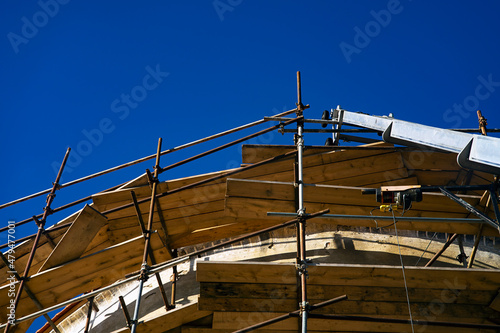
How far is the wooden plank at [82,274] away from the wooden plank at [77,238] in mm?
165

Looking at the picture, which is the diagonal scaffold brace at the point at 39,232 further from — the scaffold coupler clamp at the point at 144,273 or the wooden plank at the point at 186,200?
the scaffold coupler clamp at the point at 144,273

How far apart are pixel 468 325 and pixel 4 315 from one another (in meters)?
6.86

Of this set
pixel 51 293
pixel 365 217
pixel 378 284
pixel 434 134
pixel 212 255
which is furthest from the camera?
pixel 212 255

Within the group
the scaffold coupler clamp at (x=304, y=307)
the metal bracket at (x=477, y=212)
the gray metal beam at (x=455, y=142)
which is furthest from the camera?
the scaffold coupler clamp at (x=304, y=307)

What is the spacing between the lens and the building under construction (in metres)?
6.76

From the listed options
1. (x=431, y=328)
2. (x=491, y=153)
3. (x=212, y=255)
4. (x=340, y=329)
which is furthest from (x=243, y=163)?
(x=491, y=153)

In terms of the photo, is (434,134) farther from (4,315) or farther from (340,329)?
(4,315)

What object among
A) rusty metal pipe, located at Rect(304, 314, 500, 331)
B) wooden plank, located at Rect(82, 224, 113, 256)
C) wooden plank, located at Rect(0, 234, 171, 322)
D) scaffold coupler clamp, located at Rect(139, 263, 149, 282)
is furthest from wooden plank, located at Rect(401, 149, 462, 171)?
wooden plank, located at Rect(82, 224, 113, 256)

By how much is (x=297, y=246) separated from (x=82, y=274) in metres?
3.39

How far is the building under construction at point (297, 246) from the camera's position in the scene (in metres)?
6.76

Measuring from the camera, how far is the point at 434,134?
21.1 feet

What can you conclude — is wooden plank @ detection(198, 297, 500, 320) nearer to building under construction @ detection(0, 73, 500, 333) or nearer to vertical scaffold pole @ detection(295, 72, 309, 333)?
building under construction @ detection(0, 73, 500, 333)

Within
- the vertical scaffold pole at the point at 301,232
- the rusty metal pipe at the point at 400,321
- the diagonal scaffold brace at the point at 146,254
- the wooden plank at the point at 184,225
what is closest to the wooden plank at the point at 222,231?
the wooden plank at the point at 184,225

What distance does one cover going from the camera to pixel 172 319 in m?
7.76
